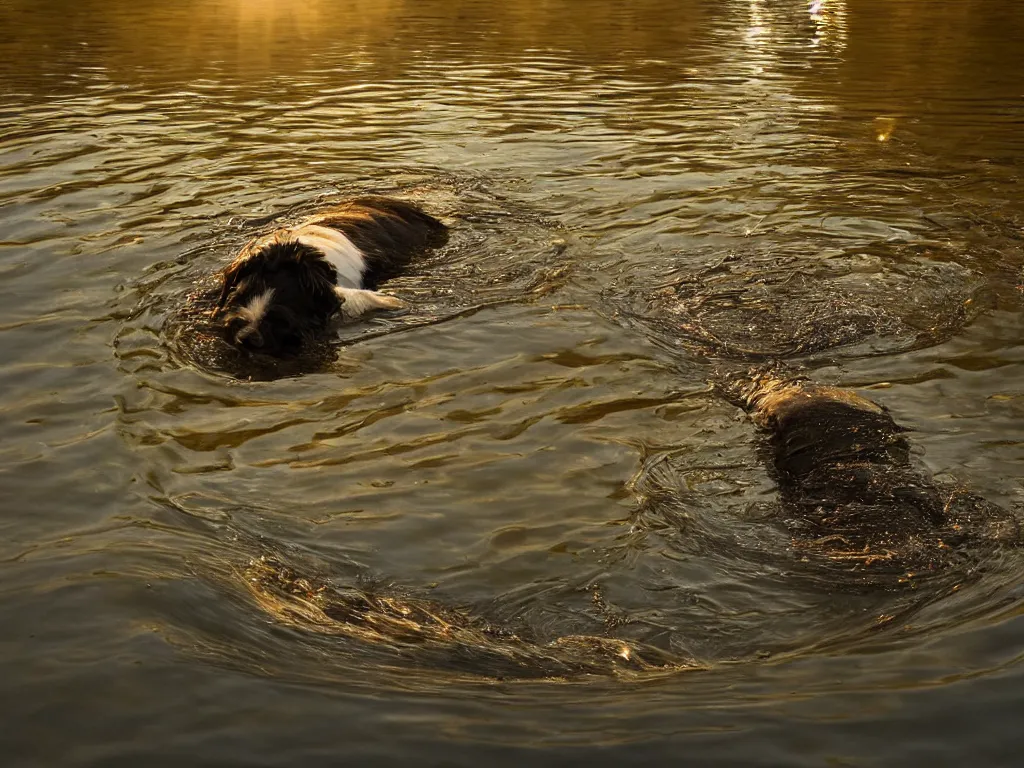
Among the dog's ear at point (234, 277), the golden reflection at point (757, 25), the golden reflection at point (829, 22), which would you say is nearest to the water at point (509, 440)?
the dog's ear at point (234, 277)

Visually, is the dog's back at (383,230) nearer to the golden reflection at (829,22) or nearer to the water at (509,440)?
the water at (509,440)

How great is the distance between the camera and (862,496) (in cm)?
628

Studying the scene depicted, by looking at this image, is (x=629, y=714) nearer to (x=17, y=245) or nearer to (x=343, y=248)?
Answer: (x=343, y=248)

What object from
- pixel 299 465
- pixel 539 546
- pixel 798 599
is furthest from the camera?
pixel 299 465

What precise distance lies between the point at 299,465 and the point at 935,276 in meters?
5.90

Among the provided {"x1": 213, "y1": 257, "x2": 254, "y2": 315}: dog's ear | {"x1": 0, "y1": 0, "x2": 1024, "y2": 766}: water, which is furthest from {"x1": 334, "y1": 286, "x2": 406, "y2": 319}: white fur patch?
{"x1": 213, "y1": 257, "x2": 254, "y2": 315}: dog's ear

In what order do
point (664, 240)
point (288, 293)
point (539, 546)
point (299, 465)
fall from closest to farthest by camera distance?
point (539, 546) → point (299, 465) → point (288, 293) → point (664, 240)

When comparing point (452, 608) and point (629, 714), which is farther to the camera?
point (452, 608)

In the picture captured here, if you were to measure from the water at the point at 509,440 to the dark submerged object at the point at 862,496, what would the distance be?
0.17m

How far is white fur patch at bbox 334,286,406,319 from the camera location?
31.7 feet

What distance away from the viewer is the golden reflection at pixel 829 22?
927 inches

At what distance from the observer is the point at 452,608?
5.64 meters

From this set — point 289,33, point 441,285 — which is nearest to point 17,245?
point 441,285

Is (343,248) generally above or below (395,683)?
above
